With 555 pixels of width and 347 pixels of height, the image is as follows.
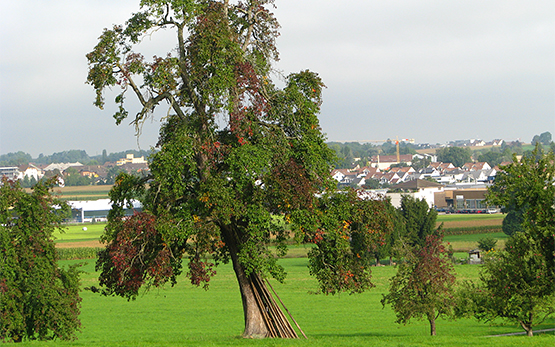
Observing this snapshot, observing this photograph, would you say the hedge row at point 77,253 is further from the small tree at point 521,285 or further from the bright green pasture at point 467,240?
the small tree at point 521,285

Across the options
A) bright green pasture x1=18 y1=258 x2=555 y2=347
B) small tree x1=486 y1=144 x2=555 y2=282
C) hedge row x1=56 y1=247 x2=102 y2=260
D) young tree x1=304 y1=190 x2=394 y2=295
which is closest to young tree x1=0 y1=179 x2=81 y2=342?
Result: bright green pasture x1=18 y1=258 x2=555 y2=347

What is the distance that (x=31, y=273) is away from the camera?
18625 mm

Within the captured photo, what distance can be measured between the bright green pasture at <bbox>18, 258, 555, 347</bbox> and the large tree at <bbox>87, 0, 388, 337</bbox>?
7.22 ft

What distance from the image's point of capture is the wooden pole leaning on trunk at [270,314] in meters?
18.2

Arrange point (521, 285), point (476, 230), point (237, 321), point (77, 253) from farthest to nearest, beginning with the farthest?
point (476, 230)
point (77, 253)
point (237, 321)
point (521, 285)

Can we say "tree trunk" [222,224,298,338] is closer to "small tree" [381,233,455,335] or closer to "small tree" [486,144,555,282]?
"small tree" [381,233,455,335]

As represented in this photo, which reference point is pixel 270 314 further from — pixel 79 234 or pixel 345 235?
pixel 79 234

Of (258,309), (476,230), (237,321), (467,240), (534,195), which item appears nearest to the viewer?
(534,195)

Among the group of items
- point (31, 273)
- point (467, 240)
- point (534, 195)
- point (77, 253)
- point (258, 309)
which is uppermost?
point (534, 195)

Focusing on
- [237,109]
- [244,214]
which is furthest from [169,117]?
[244,214]

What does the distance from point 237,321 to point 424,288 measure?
38.6 feet

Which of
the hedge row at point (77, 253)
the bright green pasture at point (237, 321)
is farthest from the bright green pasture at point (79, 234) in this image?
the bright green pasture at point (237, 321)

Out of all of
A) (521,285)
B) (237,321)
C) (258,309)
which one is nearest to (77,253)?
(237,321)

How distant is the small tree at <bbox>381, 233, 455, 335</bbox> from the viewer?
21953mm
